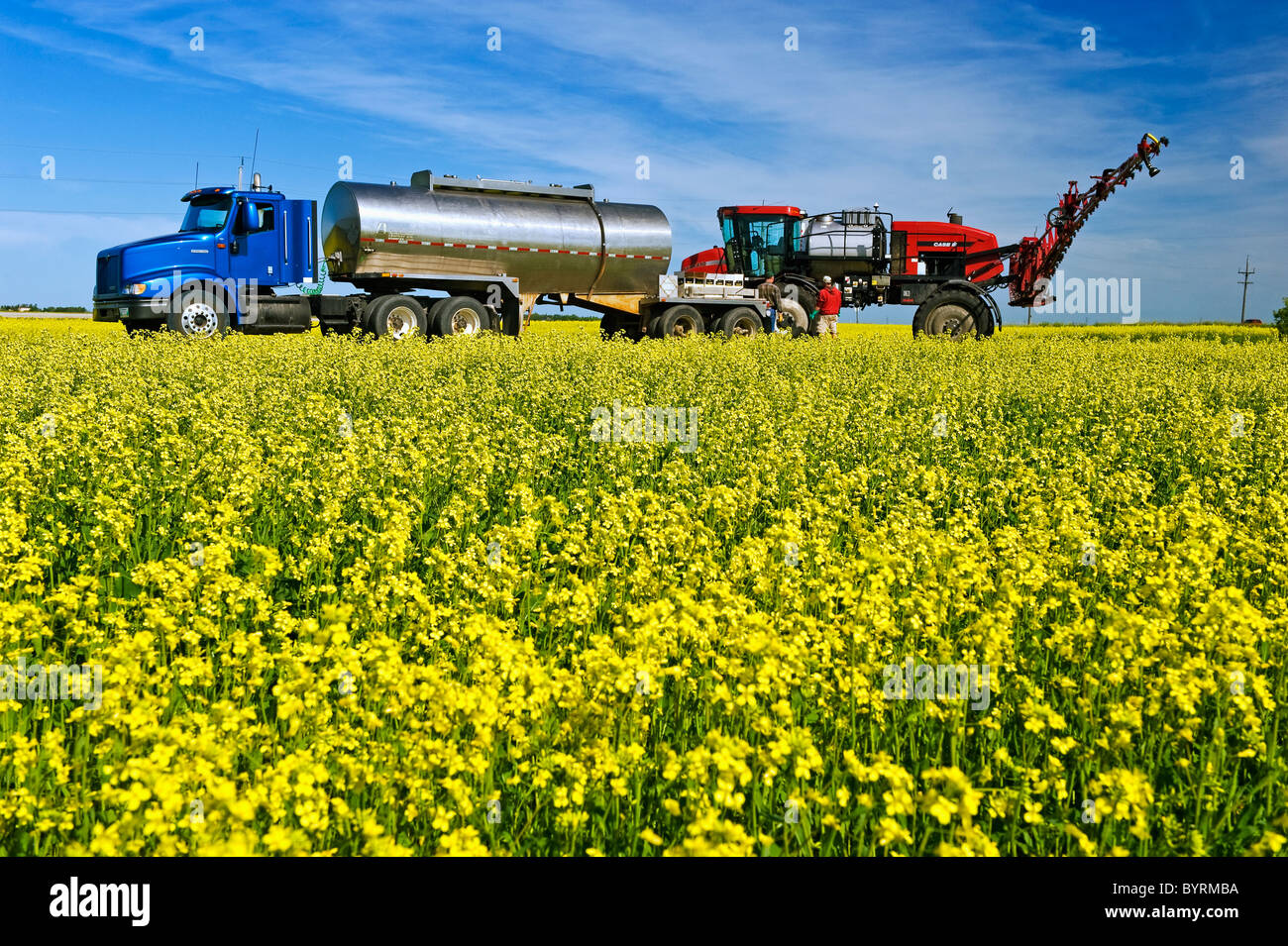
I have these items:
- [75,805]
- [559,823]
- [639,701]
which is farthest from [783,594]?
[75,805]

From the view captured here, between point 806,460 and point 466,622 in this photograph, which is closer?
point 466,622

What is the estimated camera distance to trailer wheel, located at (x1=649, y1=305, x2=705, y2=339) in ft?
88.1

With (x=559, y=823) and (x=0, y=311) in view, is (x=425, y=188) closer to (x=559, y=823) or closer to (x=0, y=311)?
(x=559, y=823)

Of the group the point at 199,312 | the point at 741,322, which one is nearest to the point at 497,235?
the point at 199,312

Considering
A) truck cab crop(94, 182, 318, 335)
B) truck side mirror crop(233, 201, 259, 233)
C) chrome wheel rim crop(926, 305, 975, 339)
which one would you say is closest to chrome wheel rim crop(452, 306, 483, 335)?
truck cab crop(94, 182, 318, 335)

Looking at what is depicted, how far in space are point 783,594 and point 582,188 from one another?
72.2 feet

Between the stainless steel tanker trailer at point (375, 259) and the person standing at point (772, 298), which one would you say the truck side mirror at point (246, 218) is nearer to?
the stainless steel tanker trailer at point (375, 259)

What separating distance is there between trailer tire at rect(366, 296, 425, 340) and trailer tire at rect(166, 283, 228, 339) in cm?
328

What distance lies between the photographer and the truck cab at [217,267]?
21.8m

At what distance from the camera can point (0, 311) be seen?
56.4 meters

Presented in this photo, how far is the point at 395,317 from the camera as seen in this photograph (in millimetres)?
22969

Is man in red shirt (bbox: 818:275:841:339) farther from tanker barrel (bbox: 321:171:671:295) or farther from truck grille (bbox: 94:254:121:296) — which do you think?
truck grille (bbox: 94:254:121:296)

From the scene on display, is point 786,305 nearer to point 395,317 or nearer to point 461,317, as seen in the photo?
point 461,317
